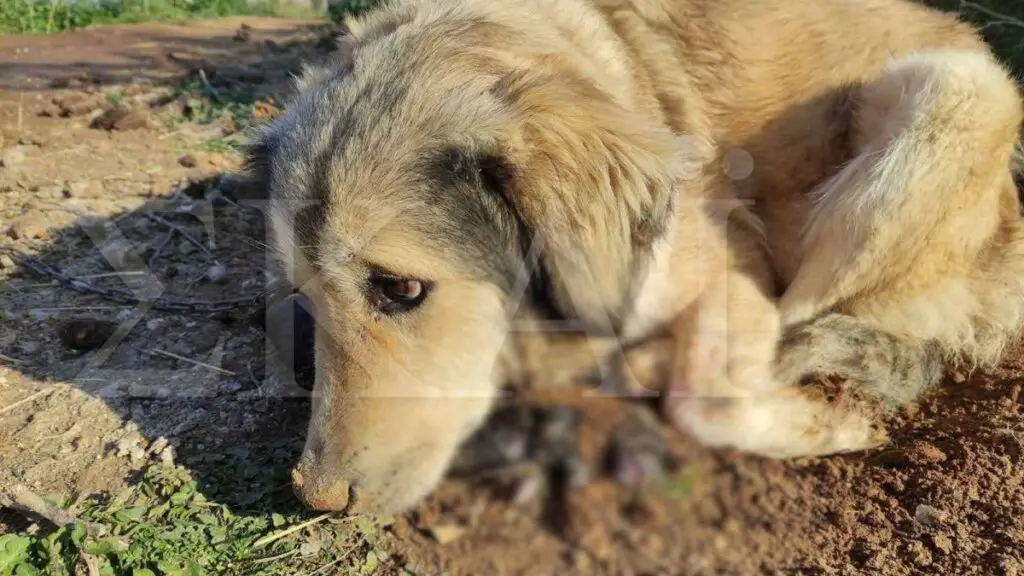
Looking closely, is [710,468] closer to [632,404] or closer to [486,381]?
[632,404]

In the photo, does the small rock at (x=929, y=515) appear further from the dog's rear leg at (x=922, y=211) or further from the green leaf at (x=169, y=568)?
the green leaf at (x=169, y=568)

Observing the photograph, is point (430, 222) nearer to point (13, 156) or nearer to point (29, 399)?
point (29, 399)

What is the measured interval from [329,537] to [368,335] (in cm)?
54

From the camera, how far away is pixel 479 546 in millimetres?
1951

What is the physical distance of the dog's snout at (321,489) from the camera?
1.89 metres

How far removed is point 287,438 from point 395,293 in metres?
0.62

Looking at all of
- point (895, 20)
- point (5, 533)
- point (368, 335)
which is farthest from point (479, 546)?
point (895, 20)

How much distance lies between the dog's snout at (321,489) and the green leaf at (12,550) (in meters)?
0.64

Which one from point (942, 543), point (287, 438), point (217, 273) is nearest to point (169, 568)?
point (287, 438)

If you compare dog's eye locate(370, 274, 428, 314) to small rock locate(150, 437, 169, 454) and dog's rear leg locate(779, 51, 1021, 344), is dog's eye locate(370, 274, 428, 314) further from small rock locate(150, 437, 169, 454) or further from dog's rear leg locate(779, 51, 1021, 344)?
dog's rear leg locate(779, 51, 1021, 344)

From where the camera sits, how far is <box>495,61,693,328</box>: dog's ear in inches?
79.1

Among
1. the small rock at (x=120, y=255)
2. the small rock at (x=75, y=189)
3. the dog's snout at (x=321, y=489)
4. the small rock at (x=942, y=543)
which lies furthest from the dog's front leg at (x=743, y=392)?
the small rock at (x=75, y=189)

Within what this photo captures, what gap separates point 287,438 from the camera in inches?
90.7

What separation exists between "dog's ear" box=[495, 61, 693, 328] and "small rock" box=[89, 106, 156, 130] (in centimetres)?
358
